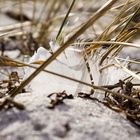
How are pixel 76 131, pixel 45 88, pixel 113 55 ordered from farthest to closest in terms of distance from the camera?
1. pixel 113 55
2. pixel 45 88
3. pixel 76 131

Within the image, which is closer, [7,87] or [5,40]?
[7,87]

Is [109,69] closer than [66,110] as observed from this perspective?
No

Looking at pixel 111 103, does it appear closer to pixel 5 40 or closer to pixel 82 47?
pixel 82 47

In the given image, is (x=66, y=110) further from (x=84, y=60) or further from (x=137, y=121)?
(x=84, y=60)

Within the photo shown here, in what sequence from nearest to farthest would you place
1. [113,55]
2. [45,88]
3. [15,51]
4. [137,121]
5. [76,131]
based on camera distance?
[76,131], [137,121], [45,88], [113,55], [15,51]

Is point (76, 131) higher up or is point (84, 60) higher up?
point (84, 60)

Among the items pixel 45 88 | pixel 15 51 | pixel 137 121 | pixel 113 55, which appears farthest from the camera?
pixel 15 51

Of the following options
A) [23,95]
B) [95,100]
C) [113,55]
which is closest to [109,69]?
[113,55]

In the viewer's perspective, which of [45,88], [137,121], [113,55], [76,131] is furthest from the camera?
[113,55]

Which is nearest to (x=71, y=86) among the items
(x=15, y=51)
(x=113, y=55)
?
(x=113, y=55)
